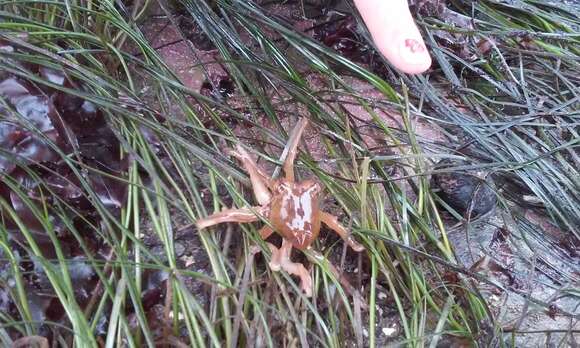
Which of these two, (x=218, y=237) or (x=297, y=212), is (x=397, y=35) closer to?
(x=297, y=212)

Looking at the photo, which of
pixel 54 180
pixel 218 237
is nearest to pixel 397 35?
pixel 218 237

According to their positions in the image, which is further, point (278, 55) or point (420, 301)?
point (278, 55)

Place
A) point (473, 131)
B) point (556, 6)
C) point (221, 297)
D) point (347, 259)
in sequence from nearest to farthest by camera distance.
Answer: point (221, 297) → point (347, 259) → point (473, 131) → point (556, 6)

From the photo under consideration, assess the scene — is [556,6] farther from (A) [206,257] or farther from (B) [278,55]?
(A) [206,257]

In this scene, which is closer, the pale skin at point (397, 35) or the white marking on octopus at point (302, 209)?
the pale skin at point (397, 35)

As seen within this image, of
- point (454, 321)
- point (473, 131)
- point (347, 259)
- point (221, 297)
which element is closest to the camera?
point (221, 297)

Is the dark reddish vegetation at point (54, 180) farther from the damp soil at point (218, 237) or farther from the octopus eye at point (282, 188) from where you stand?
the octopus eye at point (282, 188)

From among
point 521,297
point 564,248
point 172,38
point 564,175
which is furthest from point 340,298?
point 172,38

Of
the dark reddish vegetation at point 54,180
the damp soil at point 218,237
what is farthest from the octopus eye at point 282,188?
the dark reddish vegetation at point 54,180
